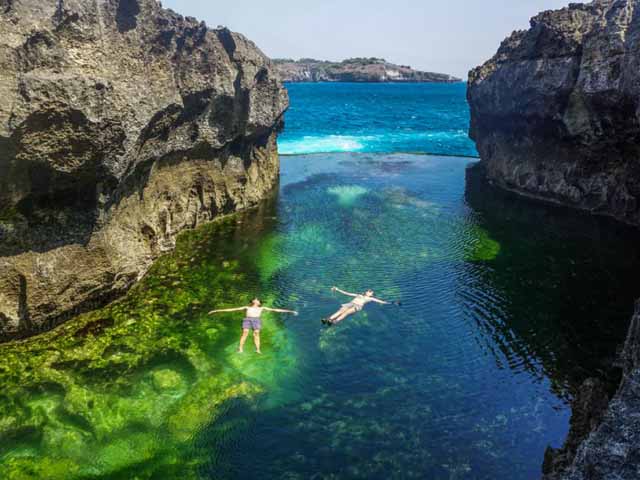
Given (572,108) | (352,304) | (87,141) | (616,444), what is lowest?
(352,304)

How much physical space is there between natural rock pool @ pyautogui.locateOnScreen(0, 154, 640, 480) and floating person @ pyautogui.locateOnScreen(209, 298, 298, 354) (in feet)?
1.49

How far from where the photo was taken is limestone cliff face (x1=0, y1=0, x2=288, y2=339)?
682 inches

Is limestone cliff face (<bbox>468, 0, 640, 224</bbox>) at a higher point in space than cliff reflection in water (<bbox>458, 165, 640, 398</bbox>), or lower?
higher

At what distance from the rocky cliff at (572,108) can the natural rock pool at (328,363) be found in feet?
18.8

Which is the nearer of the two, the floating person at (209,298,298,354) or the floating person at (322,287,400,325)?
the floating person at (209,298,298,354)

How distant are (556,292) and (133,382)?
19673mm

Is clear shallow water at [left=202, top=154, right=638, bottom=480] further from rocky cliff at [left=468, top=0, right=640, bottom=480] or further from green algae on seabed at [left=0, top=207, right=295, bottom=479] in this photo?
rocky cliff at [left=468, top=0, right=640, bottom=480]

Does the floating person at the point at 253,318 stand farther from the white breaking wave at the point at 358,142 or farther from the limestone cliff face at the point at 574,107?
the white breaking wave at the point at 358,142

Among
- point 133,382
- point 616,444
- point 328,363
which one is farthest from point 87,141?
point 616,444

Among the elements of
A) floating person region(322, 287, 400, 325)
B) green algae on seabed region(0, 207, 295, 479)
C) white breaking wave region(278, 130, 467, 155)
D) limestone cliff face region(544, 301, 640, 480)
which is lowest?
green algae on seabed region(0, 207, 295, 479)

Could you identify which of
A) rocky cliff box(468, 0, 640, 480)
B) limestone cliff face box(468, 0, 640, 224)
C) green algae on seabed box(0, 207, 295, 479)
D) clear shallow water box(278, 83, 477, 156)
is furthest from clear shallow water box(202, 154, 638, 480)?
clear shallow water box(278, 83, 477, 156)

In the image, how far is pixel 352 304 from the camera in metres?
22.2

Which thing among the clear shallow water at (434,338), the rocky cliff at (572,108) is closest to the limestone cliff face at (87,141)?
the clear shallow water at (434,338)

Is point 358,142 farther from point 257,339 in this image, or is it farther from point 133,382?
point 133,382
